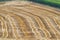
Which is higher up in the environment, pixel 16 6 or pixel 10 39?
pixel 16 6

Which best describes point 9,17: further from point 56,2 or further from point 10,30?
point 56,2

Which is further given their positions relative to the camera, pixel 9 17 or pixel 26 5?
pixel 26 5

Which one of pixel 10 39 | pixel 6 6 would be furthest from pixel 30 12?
pixel 10 39

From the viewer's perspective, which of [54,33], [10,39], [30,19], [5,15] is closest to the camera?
[10,39]

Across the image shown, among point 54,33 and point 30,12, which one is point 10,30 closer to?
point 54,33

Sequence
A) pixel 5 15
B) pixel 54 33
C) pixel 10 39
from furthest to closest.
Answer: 1. pixel 5 15
2. pixel 54 33
3. pixel 10 39

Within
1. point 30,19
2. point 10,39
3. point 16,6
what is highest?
point 16,6
